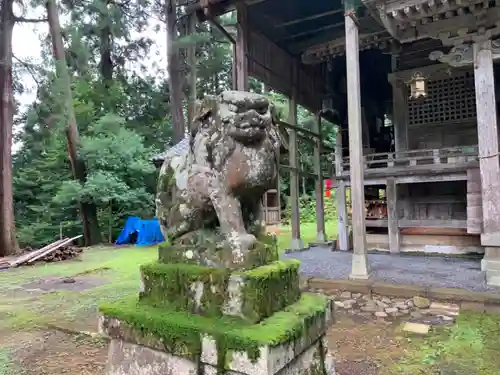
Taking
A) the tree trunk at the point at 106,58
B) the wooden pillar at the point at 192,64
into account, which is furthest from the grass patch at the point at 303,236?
the tree trunk at the point at 106,58

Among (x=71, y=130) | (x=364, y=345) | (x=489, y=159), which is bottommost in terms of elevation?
(x=364, y=345)

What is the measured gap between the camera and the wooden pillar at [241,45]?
829 cm

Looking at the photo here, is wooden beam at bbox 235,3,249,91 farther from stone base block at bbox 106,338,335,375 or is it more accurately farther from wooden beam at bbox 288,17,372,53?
stone base block at bbox 106,338,335,375

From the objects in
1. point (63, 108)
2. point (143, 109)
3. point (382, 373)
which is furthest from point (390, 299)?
point (143, 109)

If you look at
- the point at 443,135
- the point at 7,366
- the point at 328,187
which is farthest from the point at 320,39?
the point at 328,187

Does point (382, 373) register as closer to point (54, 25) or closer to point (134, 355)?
point (134, 355)

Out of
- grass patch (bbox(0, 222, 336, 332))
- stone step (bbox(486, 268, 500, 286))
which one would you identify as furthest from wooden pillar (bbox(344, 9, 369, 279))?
grass patch (bbox(0, 222, 336, 332))

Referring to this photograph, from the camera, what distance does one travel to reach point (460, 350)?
154 inches

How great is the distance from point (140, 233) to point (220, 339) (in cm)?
1339

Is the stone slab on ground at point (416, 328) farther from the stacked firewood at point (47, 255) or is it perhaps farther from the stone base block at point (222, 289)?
the stacked firewood at point (47, 255)

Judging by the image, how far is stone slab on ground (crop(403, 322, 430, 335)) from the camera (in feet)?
14.9

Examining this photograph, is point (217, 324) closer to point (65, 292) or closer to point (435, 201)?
point (65, 292)

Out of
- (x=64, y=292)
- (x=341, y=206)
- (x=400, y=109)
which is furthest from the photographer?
(x=400, y=109)

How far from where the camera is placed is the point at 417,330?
457cm
